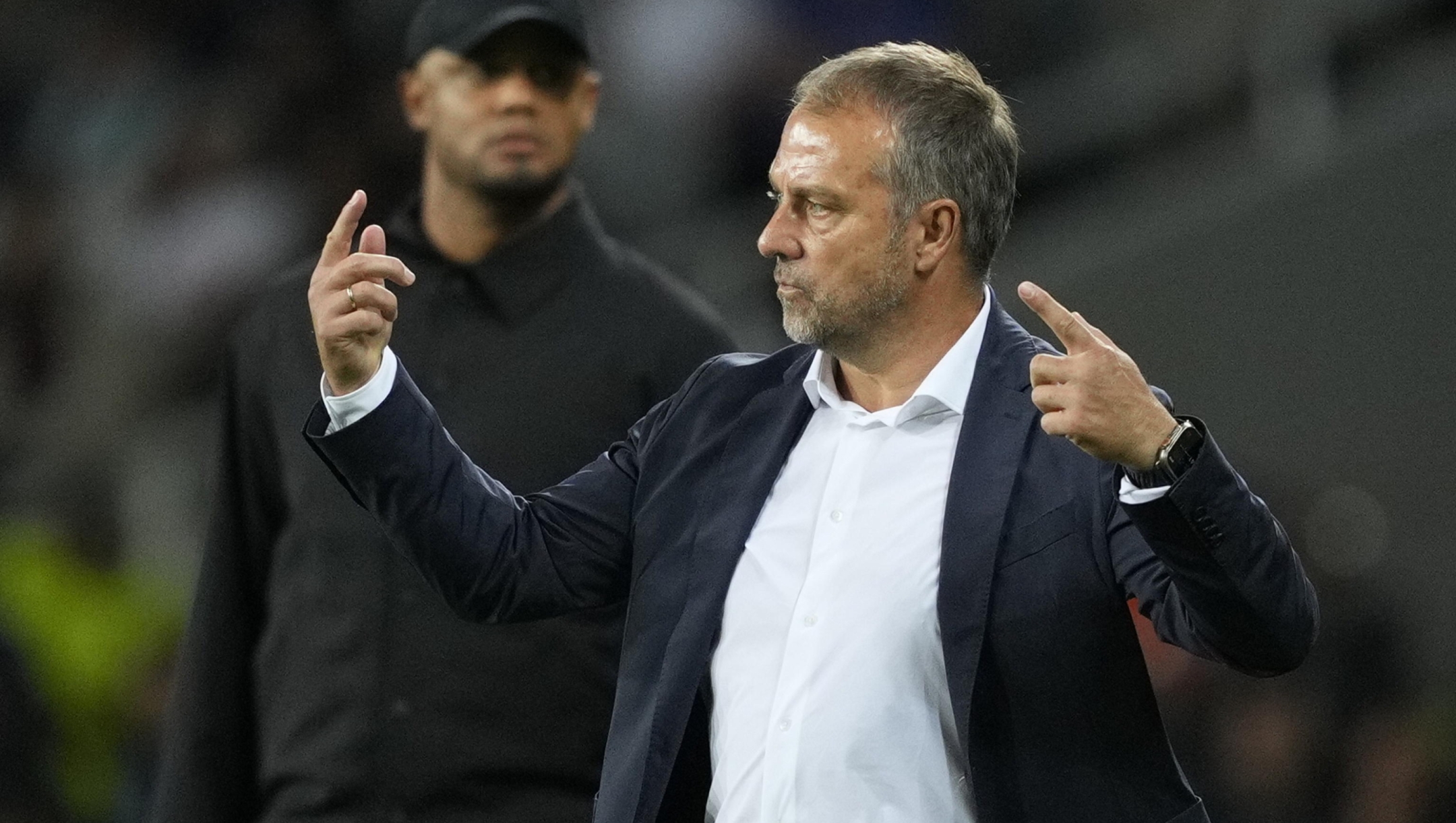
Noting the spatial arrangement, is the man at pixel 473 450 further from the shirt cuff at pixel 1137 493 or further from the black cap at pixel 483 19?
the shirt cuff at pixel 1137 493

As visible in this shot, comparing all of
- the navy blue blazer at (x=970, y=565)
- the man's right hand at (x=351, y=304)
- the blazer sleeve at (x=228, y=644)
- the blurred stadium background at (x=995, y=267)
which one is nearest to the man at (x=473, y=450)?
the blazer sleeve at (x=228, y=644)

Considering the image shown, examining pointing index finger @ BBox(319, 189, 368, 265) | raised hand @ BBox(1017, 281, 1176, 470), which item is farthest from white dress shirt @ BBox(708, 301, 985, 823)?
pointing index finger @ BBox(319, 189, 368, 265)

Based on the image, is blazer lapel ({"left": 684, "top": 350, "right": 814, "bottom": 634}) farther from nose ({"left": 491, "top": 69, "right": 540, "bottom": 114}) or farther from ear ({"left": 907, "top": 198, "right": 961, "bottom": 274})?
nose ({"left": 491, "top": 69, "right": 540, "bottom": 114})

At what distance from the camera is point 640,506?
230 centimetres

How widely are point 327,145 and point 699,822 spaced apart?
13.9 ft

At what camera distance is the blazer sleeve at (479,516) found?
2.14m

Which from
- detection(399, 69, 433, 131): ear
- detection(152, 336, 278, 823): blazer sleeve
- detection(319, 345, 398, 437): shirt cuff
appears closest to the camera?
detection(319, 345, 398, 437): shirt cuff

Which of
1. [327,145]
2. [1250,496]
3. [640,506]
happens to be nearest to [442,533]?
[640,506]

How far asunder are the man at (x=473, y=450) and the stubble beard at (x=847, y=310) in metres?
0.52

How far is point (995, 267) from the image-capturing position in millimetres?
5473

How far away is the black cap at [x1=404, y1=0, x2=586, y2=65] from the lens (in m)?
2.91

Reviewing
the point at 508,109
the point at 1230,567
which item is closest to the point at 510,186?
the point at 508,109

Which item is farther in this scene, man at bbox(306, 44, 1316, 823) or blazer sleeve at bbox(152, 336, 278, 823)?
blazer sleeve at bbox(152, 336, 278, 823)

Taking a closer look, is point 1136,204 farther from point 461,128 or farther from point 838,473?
point 838,473
